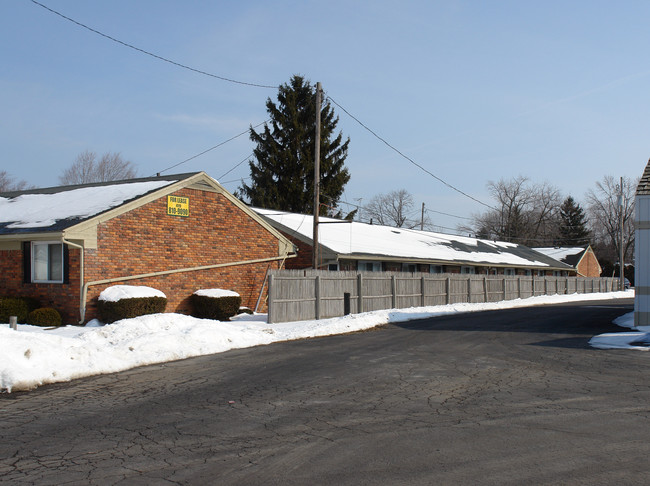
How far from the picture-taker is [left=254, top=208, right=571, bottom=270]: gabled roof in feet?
107

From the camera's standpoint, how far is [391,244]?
126 ft

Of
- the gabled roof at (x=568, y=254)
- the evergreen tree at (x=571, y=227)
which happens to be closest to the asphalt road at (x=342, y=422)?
the gabled roof at (x=568, y=254)

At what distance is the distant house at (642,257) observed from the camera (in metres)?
19.4

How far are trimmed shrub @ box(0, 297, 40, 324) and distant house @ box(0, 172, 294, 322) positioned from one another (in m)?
0.84

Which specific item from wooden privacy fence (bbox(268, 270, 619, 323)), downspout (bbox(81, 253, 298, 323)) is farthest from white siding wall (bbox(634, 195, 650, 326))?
downspout (bbox(81, 253, 298, 323))

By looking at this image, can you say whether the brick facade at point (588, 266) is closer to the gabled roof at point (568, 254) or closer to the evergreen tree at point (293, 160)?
the gabled roof at point (568, 254)

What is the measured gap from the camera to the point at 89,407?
28.7 ft

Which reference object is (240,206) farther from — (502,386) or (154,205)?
(502,386)

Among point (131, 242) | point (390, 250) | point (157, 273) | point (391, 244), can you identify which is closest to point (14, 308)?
point (131, 242)

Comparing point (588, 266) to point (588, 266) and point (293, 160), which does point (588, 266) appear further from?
point (293, 160)

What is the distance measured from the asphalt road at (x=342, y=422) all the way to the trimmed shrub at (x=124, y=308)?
22.4 feet

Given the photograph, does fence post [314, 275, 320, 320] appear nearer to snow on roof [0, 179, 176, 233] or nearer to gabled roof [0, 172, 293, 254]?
gabled roof [0, 172, 293, 254]

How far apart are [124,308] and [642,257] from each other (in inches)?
630

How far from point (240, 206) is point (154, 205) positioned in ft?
14.4
